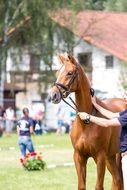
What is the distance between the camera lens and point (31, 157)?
15531mm

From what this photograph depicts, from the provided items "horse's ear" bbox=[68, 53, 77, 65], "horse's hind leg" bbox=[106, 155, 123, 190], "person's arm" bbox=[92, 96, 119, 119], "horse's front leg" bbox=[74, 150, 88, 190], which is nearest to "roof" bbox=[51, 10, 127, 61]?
"horse's hind leg" bbox=[106, 155, 123, 190]

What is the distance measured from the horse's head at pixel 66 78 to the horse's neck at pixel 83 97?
155mm

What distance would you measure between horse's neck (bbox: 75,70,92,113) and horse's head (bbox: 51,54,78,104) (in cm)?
16

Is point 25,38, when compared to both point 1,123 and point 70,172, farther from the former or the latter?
point 70,172

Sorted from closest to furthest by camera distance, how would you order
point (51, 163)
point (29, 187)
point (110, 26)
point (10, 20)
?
point (29, 187) < point (51, 163) < point (10, 20) < point (110, 26)

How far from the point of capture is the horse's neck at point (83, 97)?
31.9 ft

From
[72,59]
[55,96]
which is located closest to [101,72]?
[72,59]

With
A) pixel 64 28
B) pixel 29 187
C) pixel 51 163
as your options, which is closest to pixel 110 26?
pixel 64 28

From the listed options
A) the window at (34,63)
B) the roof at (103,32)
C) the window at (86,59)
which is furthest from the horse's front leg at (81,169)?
the window at (86,59)

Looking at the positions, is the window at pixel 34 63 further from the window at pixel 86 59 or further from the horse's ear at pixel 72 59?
the horse's ear at pixel 72 59

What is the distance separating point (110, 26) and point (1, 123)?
17812 millimetres

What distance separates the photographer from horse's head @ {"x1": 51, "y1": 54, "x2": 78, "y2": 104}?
30.1 ft

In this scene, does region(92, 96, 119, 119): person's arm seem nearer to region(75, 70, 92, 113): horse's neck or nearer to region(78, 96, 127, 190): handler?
region(78, 96, 127, 190): handler

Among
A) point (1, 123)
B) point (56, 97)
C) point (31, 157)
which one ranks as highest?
point (56, 97)
